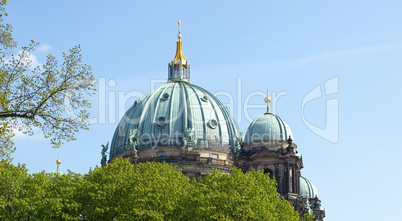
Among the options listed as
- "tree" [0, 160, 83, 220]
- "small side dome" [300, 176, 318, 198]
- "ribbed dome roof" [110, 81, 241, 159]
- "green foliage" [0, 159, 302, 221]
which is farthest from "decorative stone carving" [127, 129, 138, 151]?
"green foliage" [0, 159, 302, 221]

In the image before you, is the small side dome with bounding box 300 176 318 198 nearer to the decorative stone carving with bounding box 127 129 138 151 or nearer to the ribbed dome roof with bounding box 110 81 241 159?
the ribbed dome roof with bounding box 110 81 241 159

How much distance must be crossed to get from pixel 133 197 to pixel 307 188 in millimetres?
61554

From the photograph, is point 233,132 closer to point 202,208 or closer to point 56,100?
point 202,208

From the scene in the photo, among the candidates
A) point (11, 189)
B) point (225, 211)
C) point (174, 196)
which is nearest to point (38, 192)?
point (11, 189)

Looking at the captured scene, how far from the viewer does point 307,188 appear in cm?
12262

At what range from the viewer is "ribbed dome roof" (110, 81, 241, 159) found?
120 meters

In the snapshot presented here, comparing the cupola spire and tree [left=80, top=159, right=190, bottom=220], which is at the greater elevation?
the cupola spire

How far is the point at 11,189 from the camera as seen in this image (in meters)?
70.9

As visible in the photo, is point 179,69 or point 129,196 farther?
point 179,69

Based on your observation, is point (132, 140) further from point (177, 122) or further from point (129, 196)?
point (129, 196)

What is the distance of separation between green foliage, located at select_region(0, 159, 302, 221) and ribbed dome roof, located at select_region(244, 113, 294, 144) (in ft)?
111

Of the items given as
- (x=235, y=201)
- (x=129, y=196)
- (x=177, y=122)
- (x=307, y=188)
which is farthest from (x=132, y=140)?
(x=235, y=201)

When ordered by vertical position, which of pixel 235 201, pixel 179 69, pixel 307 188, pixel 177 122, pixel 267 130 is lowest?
pixel 307 188

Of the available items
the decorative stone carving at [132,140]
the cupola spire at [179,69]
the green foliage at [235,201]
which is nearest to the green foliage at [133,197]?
the green foliage at [235,201]
